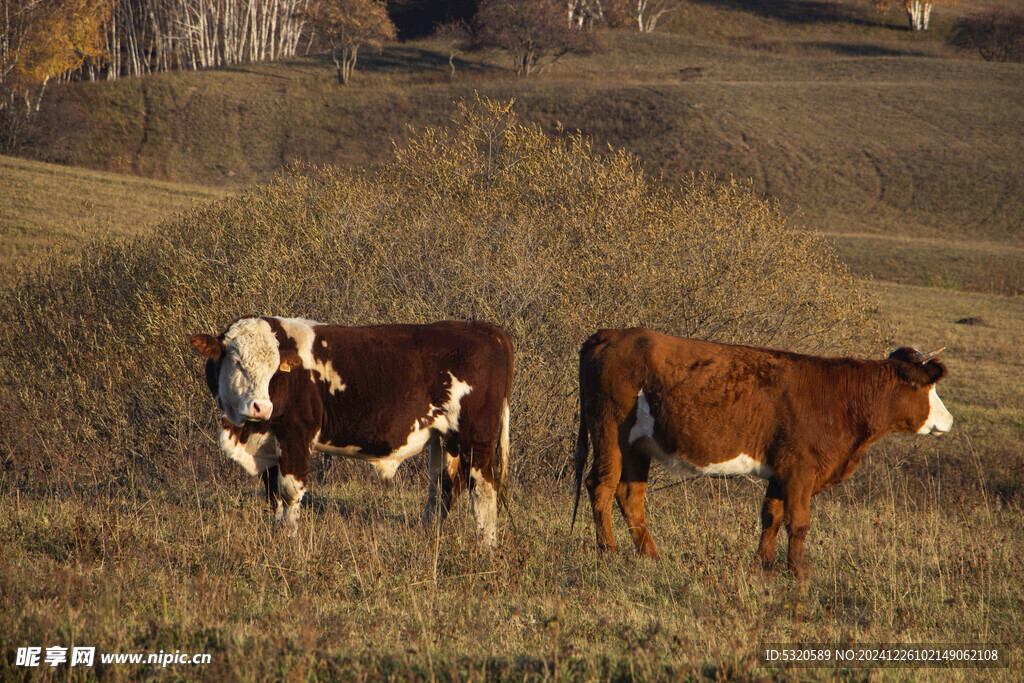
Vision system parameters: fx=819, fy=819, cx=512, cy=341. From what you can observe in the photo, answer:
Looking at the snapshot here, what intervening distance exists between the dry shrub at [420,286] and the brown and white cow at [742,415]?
279 cm

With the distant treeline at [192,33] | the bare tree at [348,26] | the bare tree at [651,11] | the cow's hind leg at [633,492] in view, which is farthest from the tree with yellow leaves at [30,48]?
the bare tree at [651,11]

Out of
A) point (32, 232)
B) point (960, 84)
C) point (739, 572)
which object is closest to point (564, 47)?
point (960, 84)

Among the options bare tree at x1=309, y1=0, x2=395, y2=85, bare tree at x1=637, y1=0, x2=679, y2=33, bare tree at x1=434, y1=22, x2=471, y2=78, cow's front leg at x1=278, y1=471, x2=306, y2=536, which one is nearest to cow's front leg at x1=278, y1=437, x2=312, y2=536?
cow's front leg at x1=278, y1=471, x2=306, y2=536

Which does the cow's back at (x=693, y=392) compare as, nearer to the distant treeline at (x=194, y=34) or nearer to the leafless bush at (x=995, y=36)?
the distant treeline at (x=194, y=34)

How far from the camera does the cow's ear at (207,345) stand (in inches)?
206

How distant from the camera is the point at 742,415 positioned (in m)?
5.80

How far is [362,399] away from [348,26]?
2375 inches

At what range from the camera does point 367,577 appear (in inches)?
194

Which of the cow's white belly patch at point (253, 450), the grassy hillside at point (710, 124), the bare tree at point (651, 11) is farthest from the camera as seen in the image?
the bare tree at point (651, 11)

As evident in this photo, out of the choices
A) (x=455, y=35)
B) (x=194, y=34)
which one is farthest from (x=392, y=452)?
(x=194, y=34)

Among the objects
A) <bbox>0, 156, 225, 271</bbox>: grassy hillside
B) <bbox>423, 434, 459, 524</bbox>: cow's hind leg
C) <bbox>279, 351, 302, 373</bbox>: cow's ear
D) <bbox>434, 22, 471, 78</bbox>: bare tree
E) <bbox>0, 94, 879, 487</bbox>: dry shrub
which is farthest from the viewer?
<bbox>434, 22, 471, 78</bbox>: bare tree

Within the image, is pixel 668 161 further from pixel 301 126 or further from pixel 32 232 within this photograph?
pixel 32 232

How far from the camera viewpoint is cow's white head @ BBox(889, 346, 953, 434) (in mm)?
5945

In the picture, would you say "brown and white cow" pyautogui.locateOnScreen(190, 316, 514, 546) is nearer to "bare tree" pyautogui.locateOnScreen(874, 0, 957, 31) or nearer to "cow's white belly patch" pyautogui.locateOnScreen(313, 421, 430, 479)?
"cow's white belly patch" pyautogui.locateOnScreen(313, 421, 430, 479)
